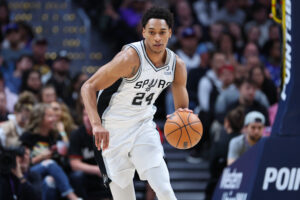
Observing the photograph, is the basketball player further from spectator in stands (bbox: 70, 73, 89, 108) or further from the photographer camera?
spectator in stands (bbox: 70, 73, 89, 108)

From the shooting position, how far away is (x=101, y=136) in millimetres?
5492

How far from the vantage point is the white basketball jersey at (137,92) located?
5.81 metres

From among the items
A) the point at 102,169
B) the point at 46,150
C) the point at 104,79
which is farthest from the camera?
the point at 46,150

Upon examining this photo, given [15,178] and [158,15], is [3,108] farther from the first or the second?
[158,15]

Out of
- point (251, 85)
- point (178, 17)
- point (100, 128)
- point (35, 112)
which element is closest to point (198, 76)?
point (251, 85)

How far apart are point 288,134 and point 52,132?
4.15 m

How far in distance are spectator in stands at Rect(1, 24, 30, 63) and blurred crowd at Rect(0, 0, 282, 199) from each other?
20 millimetres

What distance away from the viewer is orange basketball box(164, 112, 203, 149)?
582 cm

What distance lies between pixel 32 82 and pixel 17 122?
4.84 ft

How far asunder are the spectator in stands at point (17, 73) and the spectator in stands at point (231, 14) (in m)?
4.98

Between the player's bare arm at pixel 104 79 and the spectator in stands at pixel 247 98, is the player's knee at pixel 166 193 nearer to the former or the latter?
the player's bare arm at pixel 104 79

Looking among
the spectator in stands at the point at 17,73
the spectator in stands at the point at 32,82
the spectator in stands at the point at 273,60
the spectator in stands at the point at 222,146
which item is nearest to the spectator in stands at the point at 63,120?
the spectator in stands at the point at 32,82

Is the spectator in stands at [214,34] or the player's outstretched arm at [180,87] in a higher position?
the player's outstretched arm at [180,87]

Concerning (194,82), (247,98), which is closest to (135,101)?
(247,98)
